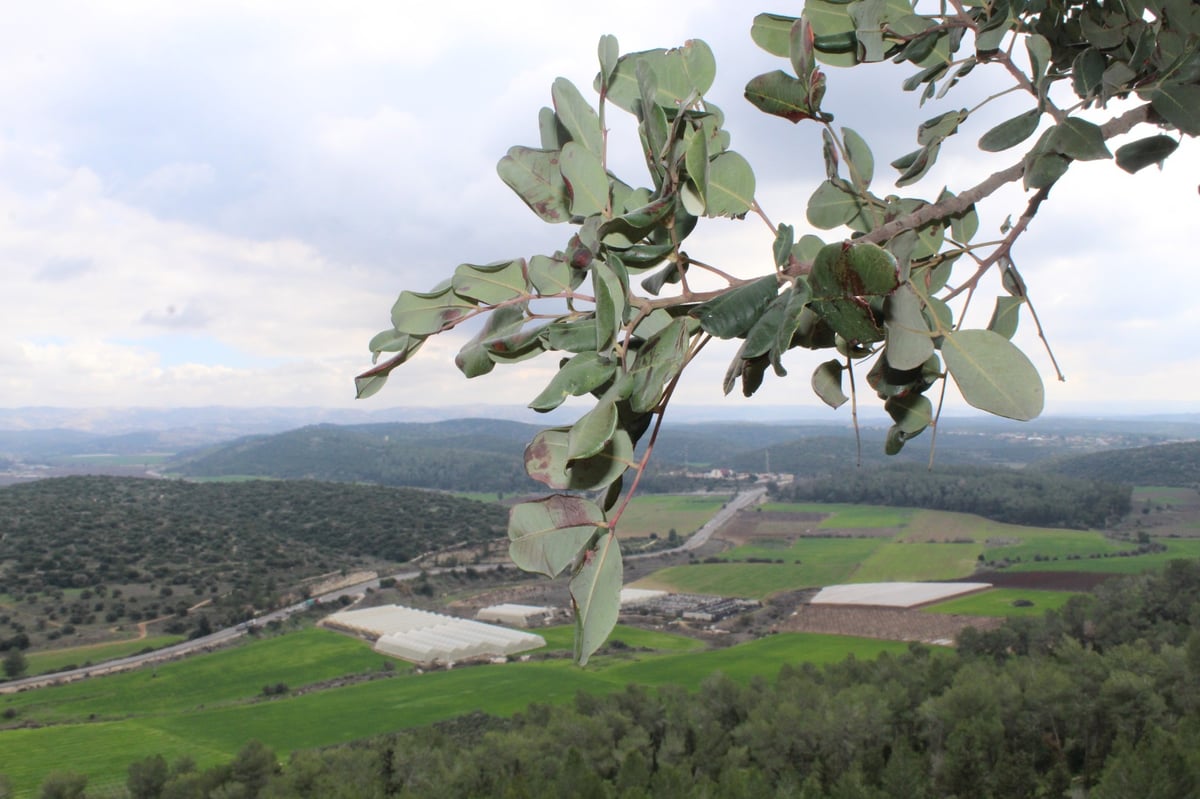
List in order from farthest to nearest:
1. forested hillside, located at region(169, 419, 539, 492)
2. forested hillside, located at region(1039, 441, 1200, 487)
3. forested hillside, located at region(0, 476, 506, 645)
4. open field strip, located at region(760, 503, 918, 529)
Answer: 1. forested hillside, located at region(169, 419, 539, 492)
2. forested hillside, located at region(1039, 441, 1200, 487)
3. open field strip, located at region(760, 503, 918, 529)
4. forested hillside, located at region(0, 476, 506, 645)

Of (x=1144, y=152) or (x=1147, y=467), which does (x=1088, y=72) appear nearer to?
(x=1144, y=152)

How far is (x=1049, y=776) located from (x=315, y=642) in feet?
123

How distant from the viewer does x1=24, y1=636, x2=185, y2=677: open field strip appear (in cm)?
3850

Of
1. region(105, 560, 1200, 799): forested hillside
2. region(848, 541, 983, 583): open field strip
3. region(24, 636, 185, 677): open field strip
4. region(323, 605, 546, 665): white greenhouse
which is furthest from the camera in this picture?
region(848, 541, 983, 583): open field strip

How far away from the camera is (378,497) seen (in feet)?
234

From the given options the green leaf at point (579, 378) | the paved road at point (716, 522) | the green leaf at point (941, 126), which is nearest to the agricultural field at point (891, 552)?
the paved road at point (716, 522)

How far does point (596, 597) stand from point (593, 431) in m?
0.20

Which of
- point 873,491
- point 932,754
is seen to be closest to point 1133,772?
point 932,754

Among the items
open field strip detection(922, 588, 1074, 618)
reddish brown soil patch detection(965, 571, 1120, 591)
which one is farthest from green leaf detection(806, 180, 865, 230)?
reddish brown soil patch detection(965, 571, 1120, 591)

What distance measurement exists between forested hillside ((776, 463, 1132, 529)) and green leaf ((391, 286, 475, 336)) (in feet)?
220

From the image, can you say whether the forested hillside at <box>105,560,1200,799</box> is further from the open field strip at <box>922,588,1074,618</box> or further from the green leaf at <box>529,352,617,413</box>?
the open field strip at <box>922,588,1074,618</box>

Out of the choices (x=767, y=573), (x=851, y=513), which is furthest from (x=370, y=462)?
(x=767, y=573)

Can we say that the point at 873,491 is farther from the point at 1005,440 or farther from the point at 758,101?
the point at 758,101

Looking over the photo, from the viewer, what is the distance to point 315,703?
33.0 m
